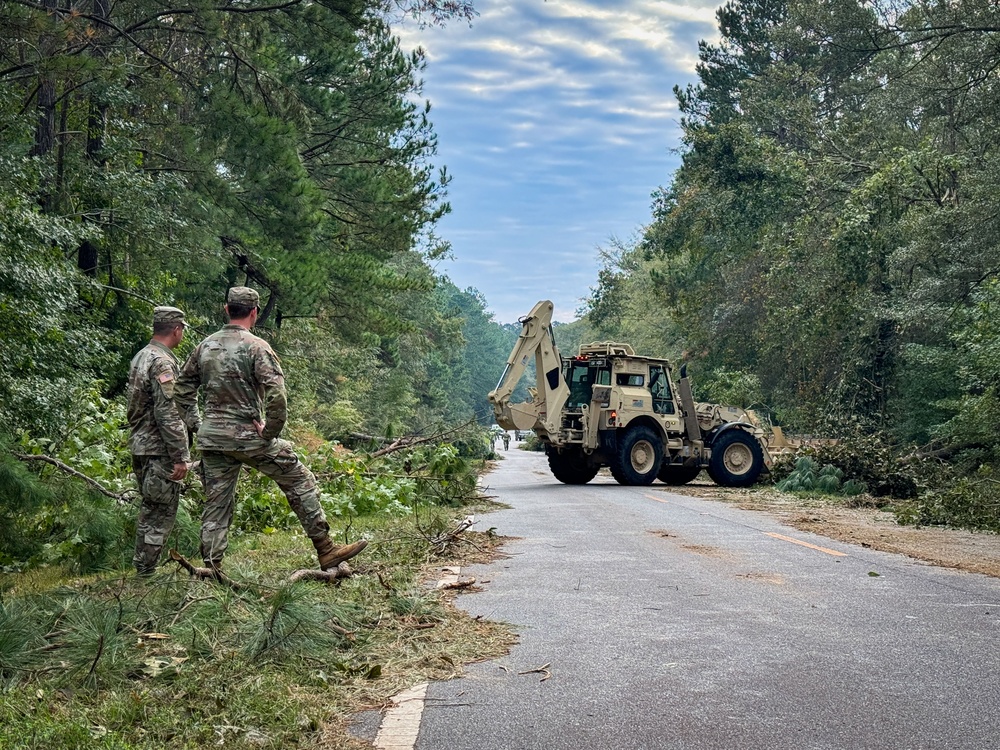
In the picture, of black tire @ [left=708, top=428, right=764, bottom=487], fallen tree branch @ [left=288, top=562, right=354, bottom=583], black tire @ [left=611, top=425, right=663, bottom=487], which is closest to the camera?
fallen tree branch @ [left=288, top=562, right=354, bottom=583]

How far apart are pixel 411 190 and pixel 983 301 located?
14.3m

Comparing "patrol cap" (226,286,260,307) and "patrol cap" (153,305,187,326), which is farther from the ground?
"patrol cap" (226,286,260,307)

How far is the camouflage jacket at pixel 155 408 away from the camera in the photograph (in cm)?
782

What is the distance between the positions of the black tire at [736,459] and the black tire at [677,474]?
2.88 feet

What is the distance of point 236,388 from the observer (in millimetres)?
7469

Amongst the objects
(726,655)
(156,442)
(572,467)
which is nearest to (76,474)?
(156,442)

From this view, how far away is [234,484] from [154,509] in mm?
824

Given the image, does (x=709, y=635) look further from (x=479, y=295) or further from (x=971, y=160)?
(x=479, y=295)

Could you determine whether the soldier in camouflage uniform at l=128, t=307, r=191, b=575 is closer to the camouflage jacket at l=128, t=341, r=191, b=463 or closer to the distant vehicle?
the camouflage jacket at l=128, t=341, r=191, b=463

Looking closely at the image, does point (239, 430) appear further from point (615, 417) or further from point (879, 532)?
point (615, 417)

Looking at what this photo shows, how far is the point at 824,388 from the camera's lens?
33062 millimetres

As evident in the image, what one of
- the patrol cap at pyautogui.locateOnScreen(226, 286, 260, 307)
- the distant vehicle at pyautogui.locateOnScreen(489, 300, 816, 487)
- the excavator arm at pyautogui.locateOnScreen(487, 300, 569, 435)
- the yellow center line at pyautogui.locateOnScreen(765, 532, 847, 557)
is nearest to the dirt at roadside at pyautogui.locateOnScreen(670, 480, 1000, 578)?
the yellow center line at pyautogui.locateOnScreen(765, 532, 847, 557)

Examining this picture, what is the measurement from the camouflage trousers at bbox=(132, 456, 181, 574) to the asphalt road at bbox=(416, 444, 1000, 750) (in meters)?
2.48

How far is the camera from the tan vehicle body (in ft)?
70.4
